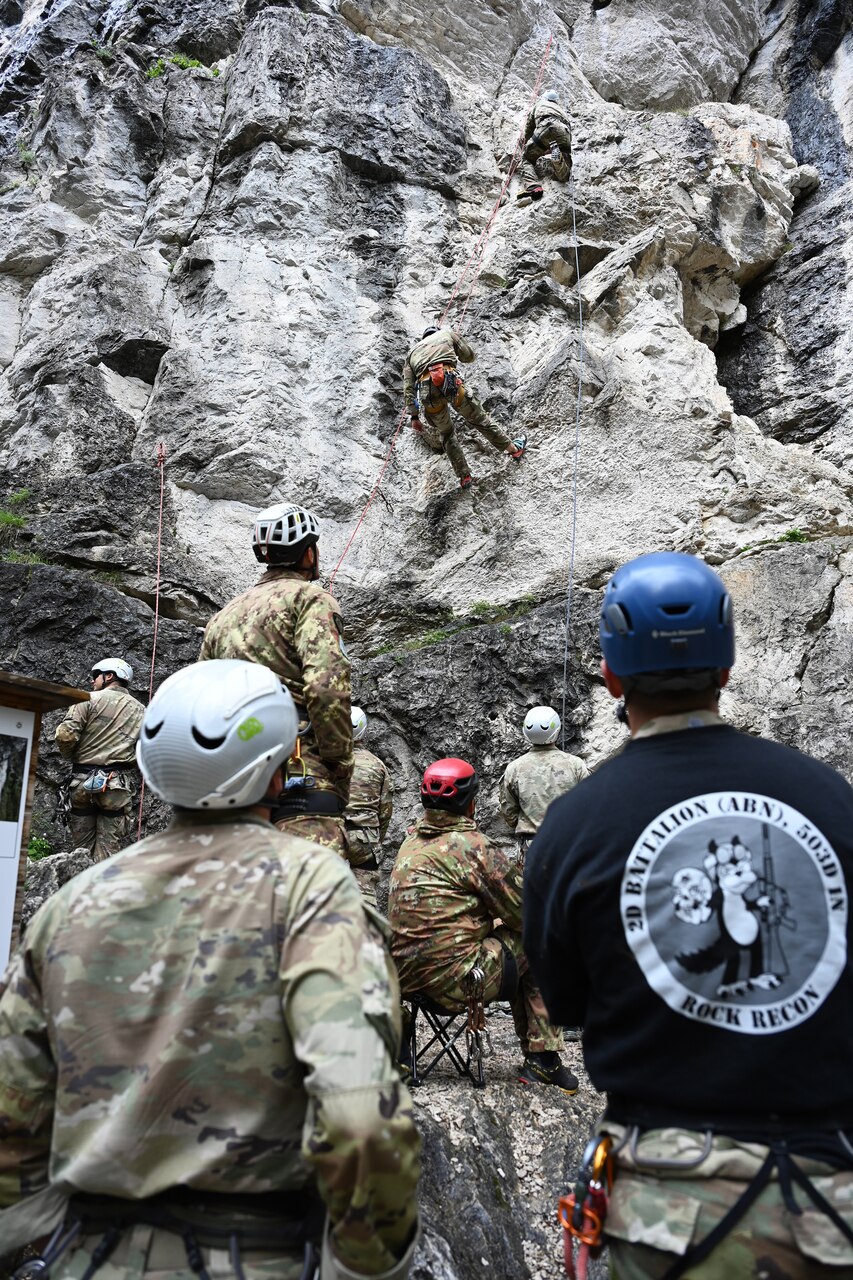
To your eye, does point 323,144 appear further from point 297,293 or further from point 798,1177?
point 798,1177

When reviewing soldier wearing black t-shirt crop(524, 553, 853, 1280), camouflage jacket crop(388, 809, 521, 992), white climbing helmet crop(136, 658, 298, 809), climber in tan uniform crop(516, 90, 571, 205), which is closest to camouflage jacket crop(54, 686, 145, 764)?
camouflage jacket crop(388, 809, 521, 992)

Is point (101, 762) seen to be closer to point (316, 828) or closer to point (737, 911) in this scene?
point (316, 828)

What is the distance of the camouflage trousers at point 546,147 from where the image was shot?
43.4 feet

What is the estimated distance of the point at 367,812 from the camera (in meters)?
7.63

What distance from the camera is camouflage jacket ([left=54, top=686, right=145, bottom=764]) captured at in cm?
850

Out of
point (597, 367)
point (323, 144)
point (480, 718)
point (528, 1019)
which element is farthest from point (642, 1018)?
point (323, 144)

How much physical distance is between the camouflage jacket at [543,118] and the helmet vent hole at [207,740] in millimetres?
13652

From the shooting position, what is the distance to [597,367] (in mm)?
11250

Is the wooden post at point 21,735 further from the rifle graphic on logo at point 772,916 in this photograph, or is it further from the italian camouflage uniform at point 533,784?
the italian camouflage uniform at point 533,784

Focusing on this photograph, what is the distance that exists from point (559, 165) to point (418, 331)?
326 centimetres

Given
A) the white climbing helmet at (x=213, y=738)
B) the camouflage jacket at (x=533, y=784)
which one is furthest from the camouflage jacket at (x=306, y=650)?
the camouflage jacket at (x=533, y=784)

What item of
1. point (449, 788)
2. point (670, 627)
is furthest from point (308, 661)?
point (670, 627)

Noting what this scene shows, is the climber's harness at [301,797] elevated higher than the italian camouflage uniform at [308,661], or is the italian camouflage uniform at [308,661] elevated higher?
the italian camouflage uniform at [308,661]

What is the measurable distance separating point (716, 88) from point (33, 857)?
666 inches
